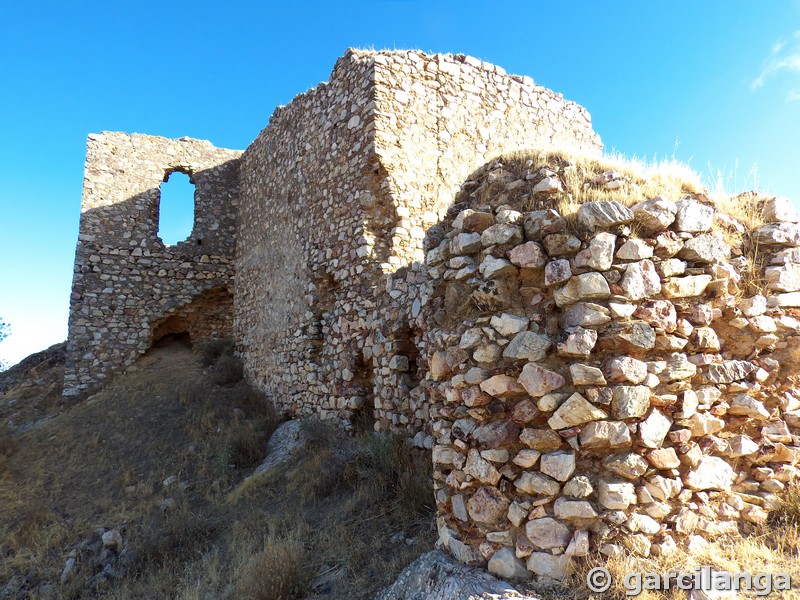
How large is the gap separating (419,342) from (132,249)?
30.8 ft

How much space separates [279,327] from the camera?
9.45m

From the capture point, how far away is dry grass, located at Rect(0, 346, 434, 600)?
4.52 m

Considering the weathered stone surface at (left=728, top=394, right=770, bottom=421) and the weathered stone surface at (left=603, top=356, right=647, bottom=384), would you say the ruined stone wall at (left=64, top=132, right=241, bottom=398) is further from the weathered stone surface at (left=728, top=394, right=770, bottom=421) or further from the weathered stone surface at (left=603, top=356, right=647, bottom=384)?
the weathered stone surface at (left=728, top=394, right=770, bottom=421)

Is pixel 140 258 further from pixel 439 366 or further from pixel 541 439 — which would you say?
pixel 541 439

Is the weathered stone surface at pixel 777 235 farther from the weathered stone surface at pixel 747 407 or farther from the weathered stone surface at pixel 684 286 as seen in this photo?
the weathered stone surface at pixel 747 407

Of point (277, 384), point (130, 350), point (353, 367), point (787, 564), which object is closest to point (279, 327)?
point (277, 384)

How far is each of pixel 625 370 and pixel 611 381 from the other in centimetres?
11

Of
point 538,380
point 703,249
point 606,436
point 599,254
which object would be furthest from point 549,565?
point 703,249

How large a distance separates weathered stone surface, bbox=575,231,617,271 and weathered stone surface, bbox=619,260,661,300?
13cm

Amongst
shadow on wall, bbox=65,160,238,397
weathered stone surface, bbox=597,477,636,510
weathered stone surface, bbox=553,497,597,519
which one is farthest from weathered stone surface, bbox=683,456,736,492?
shadow on wall, bbox=65,160,238,397

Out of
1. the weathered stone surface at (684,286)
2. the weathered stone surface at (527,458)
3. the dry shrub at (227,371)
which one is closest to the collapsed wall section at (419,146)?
the weathered stone surface at (527,458)

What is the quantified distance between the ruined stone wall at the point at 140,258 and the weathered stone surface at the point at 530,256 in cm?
1082

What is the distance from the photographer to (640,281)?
3.26 m

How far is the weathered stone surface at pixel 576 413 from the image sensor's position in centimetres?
309
